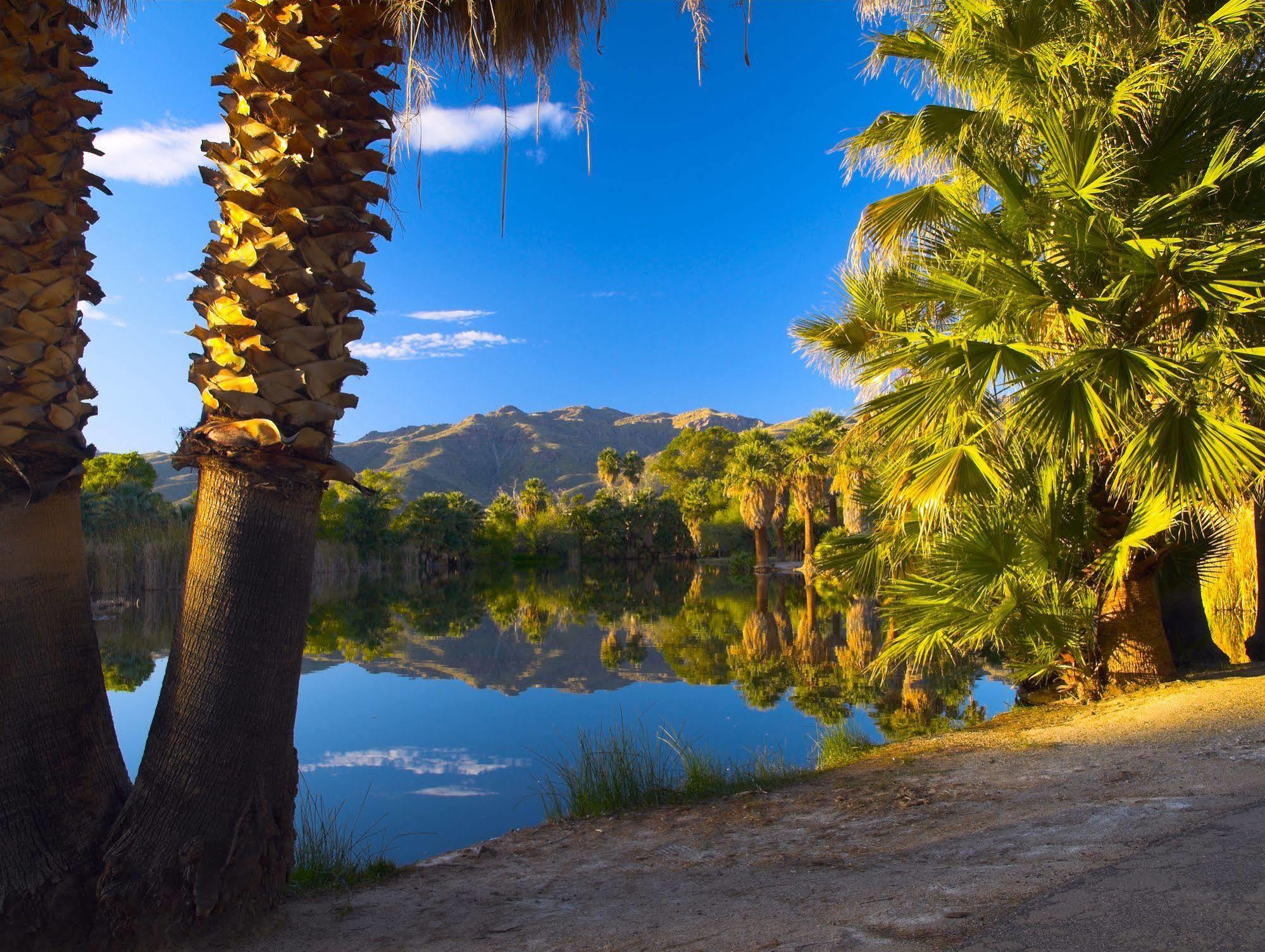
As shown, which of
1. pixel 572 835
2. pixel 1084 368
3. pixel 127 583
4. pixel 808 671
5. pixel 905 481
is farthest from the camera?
pixel 127 583

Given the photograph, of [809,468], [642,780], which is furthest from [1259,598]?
[809,468]

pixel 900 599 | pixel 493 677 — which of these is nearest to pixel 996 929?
pixel 900 599

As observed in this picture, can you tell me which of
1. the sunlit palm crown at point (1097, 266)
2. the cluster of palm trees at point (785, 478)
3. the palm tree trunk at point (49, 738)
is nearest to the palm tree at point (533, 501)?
the cluster of palm trees at point (785, 478)

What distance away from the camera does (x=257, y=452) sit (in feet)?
10.8

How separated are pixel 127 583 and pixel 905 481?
89.9 feet

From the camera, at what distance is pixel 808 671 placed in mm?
14055

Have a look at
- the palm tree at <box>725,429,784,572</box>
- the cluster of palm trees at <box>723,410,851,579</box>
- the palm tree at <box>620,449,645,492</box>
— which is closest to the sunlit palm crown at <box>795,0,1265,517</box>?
the cluster of palm trees at <box>723,410,851,579</box>

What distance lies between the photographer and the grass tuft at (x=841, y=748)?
21.8ft

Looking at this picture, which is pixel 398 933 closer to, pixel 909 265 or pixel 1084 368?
pixel 1084 368

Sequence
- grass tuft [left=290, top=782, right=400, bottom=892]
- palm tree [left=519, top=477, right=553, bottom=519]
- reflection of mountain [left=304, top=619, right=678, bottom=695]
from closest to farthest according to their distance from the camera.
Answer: grass tuft [left=290, top=782, right=400, bottom=892] → reflection of mountain [left=304, top=619, right=678, bottom=695] → palm tree [left=519, top=477, right=553, bottom=519]

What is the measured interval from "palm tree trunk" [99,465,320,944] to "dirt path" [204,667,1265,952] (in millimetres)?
273

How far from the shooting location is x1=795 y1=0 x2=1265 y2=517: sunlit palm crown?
581 centimetres

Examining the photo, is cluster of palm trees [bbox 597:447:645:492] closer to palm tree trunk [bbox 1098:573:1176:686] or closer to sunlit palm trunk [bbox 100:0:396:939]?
palm tree trunk [bbox 1098:573:1176:686]

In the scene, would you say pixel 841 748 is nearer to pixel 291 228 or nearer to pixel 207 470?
pixel 207 470
